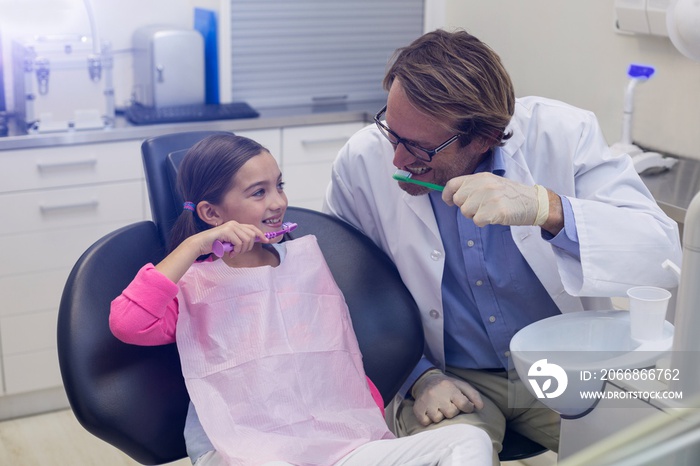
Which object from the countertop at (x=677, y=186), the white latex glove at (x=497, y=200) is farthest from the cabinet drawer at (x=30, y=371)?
the countertop at (x=677, y=186)

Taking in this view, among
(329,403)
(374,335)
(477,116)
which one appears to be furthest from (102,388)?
(477,116)

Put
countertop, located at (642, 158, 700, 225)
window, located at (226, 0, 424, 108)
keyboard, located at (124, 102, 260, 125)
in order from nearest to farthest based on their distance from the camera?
1. countertop, located at (642, 158, 700, 225)
2. keyboard, located at (124, 102, 260, 125)
3. window, located at (226, 0, 424, 108)

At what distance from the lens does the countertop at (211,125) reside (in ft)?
8.56

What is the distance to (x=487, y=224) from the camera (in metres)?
1.54

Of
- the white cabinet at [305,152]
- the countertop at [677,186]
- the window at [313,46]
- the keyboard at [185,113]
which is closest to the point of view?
the countertop at [677,186]

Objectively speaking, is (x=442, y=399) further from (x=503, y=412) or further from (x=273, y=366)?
(x=273, y=366)

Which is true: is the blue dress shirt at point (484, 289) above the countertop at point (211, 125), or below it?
below

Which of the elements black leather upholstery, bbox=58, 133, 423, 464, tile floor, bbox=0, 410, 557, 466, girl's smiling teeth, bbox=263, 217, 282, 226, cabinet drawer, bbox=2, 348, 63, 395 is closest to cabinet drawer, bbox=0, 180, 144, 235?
cabinet drawer, bbox=2, 348, 63, 395

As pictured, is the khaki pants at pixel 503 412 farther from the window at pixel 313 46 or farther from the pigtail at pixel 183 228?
the window at pixel 313 46

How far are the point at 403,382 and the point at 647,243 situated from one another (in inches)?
20.4

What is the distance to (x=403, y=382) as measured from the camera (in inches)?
66.5

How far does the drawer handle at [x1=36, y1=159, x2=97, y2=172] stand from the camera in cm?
262

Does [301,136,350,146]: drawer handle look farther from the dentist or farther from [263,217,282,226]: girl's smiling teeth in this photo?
[263,217,282,226]: girl's smiling teeth

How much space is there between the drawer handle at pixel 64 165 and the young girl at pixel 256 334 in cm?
108
